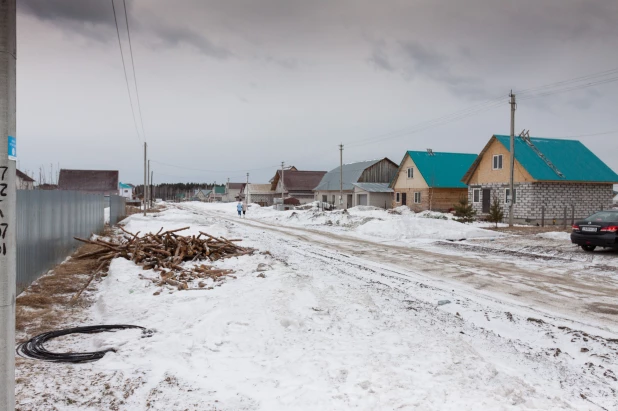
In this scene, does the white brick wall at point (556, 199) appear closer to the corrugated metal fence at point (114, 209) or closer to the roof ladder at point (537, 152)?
the roof ladder at point (537, 152)

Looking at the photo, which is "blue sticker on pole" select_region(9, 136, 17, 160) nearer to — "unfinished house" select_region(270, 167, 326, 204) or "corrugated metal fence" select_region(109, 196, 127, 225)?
"corrugated metal fence" select_region(109, 196, 127, 225)

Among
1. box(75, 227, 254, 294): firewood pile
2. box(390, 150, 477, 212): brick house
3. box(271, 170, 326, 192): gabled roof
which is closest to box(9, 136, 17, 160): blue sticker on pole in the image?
box(75, 227, 254, 294): firewood pile

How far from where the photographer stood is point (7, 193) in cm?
264

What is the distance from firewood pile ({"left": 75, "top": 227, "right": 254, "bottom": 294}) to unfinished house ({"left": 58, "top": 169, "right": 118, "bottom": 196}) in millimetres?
55042

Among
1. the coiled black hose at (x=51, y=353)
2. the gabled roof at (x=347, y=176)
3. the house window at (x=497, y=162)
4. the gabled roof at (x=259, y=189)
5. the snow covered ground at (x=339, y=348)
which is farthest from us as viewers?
the gabled roof at (x=259, y=189)

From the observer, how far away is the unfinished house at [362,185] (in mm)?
49938

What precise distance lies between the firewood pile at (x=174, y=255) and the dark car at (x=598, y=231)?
454 inches

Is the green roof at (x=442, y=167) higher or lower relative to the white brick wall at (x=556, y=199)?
higher

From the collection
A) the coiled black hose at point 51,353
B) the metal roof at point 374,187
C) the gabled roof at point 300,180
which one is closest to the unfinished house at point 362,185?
the metal roof at point 374,187

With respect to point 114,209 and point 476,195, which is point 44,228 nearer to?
point 114,209

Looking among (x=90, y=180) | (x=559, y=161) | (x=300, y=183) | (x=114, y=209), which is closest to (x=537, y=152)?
(x=559, y=161)

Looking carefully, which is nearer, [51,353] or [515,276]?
[51,353]

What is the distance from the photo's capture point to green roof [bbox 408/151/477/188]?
1666 inches

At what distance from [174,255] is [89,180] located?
6047 cm
